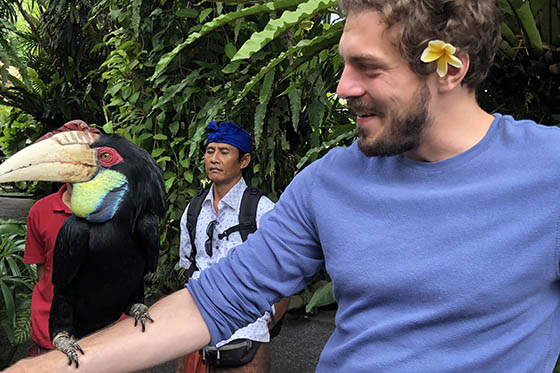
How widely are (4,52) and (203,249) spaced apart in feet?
4.29

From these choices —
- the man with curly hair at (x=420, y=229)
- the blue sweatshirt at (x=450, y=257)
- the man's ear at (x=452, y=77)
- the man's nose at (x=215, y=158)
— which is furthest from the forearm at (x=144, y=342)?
the man's nose at (x=215, y=158)

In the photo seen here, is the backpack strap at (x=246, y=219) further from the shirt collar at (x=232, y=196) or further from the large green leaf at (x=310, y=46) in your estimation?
the large green leaf at (x=310, y=46)

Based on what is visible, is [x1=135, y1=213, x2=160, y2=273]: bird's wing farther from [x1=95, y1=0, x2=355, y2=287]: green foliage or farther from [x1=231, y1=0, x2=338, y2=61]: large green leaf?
[x1=95, y1=0, x2=355, y2=287]: green foliage

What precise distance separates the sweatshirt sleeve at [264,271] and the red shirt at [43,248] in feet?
4.25

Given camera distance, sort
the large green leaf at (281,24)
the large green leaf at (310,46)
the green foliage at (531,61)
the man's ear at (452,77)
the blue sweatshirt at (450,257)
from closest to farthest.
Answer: the blue sweatshirt at (450,257)
the man's ear at (452,77)
the large green leaf at (281,24)
the green foliage at (531,61)
the large green leaf at (310,46)

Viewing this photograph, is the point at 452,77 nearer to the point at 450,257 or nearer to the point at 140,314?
the point at 450,257

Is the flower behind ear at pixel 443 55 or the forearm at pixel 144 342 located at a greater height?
the flower behind ear at pixel 443 55

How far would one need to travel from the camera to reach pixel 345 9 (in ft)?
3.88

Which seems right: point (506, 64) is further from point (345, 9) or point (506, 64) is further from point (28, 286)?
point (28, 286)

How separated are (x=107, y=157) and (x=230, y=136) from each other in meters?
1.63

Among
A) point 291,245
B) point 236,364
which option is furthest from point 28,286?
point 291,245

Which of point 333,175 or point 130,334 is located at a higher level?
point 333,175

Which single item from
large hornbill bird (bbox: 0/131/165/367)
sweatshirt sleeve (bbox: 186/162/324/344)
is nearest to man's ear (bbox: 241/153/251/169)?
large hornbill bird (bbox: 0/131/165/367)

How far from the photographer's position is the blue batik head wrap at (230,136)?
2.97 metres
